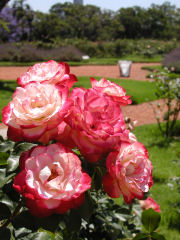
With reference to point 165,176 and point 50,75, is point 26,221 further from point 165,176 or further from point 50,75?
point 165,176

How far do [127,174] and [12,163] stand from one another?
23cm

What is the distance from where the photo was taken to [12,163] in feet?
2.11

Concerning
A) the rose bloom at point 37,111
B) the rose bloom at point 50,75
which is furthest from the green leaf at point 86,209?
the rose bloom at point 50,75

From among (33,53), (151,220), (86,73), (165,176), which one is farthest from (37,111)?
(33,53)

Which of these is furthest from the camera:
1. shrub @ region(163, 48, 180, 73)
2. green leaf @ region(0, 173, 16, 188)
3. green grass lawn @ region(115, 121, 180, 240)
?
shrub @ region(163, 48, 180, 73)

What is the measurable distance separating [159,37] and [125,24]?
5.89 metres

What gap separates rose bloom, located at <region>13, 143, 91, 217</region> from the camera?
1.64ft

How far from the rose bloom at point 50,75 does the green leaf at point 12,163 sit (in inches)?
6.3

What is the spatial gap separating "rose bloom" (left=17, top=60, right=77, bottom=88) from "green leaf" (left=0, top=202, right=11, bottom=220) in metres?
0.26

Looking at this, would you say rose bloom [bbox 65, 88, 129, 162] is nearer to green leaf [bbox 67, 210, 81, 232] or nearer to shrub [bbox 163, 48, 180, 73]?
green leaf [bbox 67, 210, 81, 232]

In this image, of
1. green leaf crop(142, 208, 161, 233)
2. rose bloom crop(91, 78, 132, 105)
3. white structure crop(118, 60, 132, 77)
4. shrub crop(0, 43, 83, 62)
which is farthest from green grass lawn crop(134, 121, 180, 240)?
shrub crop(0, 43, 83, 62)

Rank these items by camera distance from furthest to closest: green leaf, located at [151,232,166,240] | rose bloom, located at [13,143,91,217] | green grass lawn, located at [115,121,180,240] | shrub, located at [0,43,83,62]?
shrub, located at [0,43,83,62]
green grass lawn, located at [115,121,180,240]
green leaf, located at [151,232,166,240]
rose bloom, located at [13,143,91,217]

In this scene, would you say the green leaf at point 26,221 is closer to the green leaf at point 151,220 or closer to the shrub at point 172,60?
the green leaf at point 151,220

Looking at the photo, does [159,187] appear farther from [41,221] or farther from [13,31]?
[13,31]
